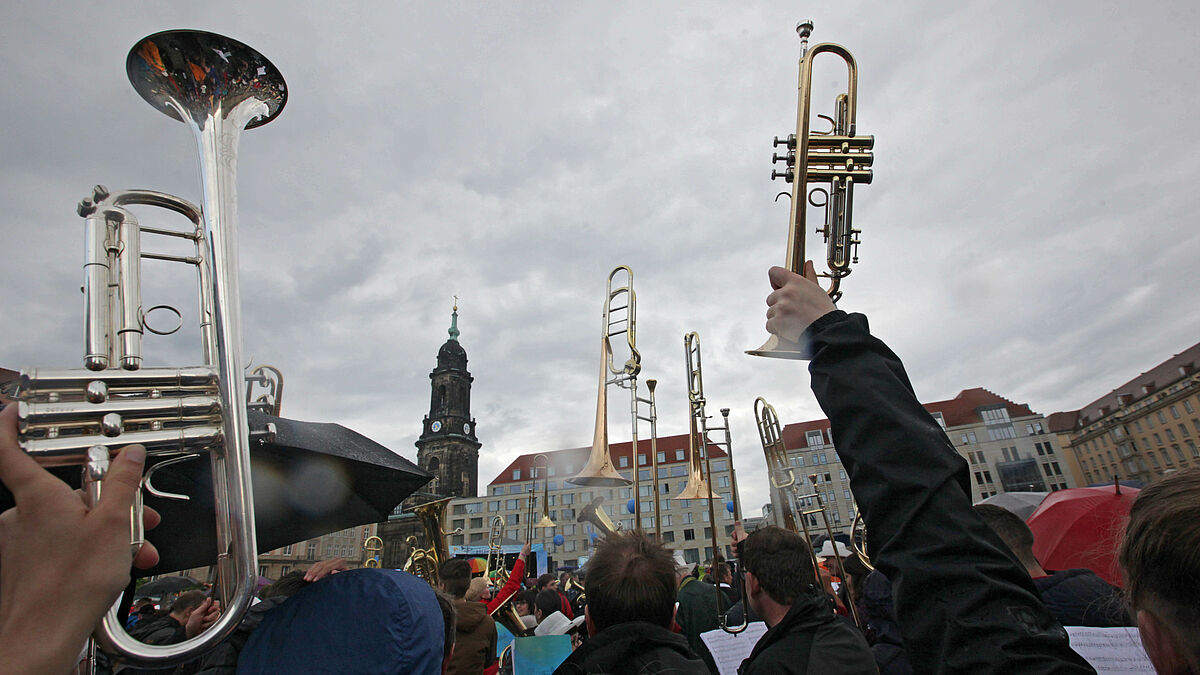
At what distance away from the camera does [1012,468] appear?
186ft

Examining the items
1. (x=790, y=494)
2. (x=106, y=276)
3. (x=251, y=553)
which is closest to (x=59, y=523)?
(x=251, y=553)

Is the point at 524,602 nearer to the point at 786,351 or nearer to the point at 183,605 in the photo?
the point at 183,605

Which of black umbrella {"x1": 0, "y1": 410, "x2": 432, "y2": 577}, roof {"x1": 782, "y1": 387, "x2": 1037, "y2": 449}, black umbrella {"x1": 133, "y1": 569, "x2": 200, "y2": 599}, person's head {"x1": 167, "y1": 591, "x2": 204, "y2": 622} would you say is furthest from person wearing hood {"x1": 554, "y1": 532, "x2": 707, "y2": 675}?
roof {"x1": 782, "y1": 387, "x2": 1037, "y2": 449}

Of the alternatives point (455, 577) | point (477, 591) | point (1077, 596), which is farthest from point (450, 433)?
point (1077, 596)

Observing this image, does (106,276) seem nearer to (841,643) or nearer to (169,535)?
(169,535)

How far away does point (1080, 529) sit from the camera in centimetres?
432

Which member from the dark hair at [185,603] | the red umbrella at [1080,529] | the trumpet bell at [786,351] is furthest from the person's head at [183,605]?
the red umbrella at [1080,529]

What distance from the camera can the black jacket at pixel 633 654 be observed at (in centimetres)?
Result: 212

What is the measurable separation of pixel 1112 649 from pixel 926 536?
1.98m

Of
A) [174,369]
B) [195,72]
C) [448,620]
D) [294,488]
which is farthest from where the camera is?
[448,620]

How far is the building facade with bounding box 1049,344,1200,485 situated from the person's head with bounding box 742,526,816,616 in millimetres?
54066

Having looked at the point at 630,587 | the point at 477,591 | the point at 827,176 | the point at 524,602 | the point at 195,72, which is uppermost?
the point at 195,72

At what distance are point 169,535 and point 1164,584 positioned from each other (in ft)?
10.5

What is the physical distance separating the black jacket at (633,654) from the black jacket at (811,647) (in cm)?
41
